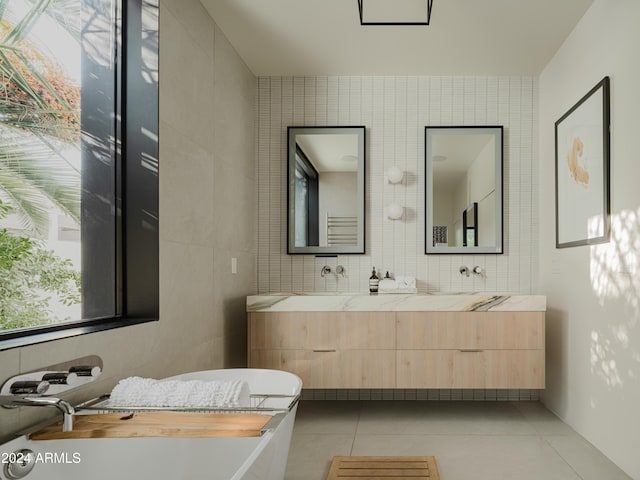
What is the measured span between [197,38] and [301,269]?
6.08ft

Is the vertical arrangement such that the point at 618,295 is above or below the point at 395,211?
below

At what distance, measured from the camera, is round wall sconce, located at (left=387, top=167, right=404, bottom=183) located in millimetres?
3988

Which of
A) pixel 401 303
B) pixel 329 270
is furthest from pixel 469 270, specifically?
pixel 329 270

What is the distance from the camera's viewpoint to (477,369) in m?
3.45

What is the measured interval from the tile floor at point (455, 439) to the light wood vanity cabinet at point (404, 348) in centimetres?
26

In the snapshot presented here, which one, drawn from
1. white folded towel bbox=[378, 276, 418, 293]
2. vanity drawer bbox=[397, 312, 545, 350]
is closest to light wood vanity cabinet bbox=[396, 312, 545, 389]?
vanity drawer bbox=[397, 312, 545, 350]

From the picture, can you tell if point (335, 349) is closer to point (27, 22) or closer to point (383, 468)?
point (383, 468)

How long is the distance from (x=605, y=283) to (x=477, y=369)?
1.02m

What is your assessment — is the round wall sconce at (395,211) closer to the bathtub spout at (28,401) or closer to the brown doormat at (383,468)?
the brown doormat at (383,468)

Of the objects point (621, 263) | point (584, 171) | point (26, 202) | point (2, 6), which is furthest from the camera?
point (584, 171)

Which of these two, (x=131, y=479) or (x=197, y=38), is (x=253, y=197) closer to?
(x=197, y=38)

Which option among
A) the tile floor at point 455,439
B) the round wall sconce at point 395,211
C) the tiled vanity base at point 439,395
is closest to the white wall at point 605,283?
the tile floor at point 455,439

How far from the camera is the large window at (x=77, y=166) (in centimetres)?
182

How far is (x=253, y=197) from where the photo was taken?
405cm
